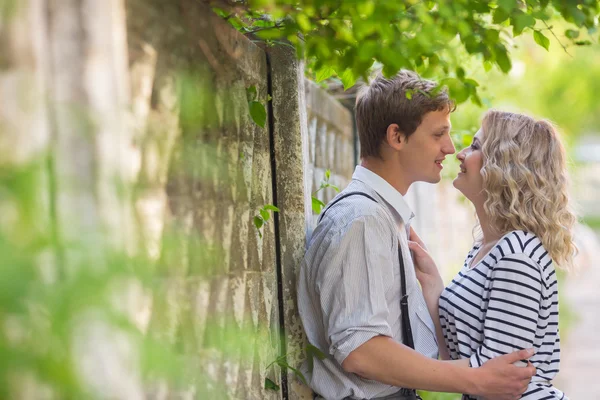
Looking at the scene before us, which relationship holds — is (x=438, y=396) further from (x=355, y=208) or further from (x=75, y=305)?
(x=75, y=305)

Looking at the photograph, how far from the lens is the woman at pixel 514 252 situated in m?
2.80

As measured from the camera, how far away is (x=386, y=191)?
10.1 ft

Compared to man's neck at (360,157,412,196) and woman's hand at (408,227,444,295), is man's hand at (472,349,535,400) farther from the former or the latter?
man's neck at (360,157,412,196)

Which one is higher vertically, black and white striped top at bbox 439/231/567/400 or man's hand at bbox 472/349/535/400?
black and white striped top at bbox 439/231/567/400

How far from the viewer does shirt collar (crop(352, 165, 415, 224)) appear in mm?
3061

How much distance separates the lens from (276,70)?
9.34ft

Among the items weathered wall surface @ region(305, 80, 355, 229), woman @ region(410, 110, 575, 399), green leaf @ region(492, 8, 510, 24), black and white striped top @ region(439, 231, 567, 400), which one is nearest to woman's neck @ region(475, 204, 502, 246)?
woman @ region(410, 110, 575, 399)

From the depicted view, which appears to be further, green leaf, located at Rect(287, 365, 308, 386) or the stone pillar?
the stone pillar

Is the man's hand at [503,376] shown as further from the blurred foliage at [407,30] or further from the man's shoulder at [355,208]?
the blurred foliage at [407,30]

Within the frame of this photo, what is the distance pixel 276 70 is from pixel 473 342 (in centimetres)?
130

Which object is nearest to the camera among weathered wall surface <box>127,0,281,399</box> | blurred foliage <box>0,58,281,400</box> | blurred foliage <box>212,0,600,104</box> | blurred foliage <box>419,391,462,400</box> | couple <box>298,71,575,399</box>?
blurred foliage <box>0,58,281,400</box>

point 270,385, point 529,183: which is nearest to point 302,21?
point 270,385

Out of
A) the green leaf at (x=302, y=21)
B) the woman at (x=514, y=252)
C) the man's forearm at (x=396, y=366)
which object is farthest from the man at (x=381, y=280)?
the green leaf at (x=302, y=21)

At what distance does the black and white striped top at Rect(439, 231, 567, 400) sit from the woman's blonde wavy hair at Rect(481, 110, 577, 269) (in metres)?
0.07
